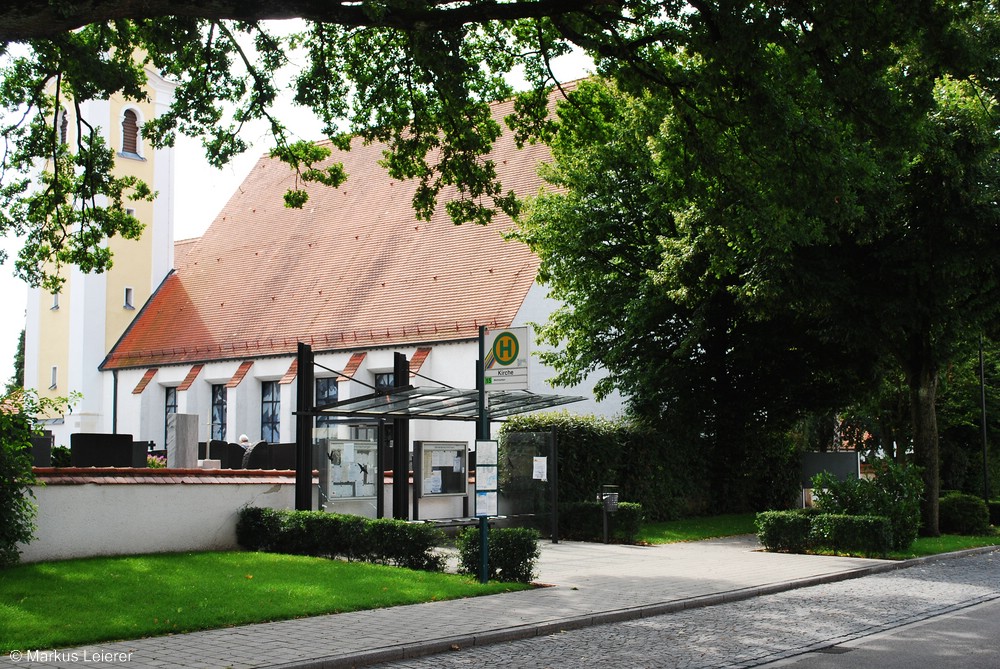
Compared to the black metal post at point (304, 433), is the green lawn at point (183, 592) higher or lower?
lower

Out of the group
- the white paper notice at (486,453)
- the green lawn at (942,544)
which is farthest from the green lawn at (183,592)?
the green lawn at (942,544)

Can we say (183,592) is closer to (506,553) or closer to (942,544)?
(506,553)

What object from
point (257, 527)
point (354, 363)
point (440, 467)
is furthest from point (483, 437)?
point (354, 363)

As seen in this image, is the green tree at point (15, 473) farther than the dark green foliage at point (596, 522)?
No

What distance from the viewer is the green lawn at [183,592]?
10031mm

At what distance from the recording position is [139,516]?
638 inches

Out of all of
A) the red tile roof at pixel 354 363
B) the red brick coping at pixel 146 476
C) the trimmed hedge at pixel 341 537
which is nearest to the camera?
the trimmed hedge at pixel 341 537

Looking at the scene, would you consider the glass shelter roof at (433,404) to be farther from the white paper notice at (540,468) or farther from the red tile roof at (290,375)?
the red tile roof at (290,375)

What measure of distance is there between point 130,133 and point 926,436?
3643 cm

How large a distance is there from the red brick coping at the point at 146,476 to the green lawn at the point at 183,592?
1.21 meters

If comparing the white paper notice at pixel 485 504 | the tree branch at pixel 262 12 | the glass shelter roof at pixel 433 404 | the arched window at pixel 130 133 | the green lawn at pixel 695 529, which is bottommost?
the green lawn at pixel 695 529

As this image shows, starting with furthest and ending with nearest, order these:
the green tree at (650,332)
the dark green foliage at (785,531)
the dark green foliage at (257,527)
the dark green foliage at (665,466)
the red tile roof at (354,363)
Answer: the red tile roof at (354,363) → the green tree at (650,332) → the dark green foliage at (665,466) → the dark green foliage at (785,531) → the dark green foliage at (257,527)

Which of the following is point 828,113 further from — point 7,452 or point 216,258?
point 216,258

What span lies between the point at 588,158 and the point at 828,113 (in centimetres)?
1426
